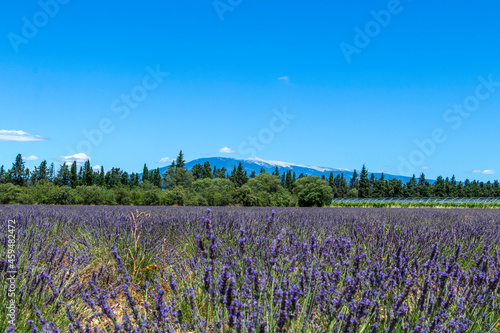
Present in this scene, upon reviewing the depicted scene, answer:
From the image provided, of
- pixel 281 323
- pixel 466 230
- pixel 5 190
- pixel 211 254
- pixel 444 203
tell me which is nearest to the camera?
pixel 281 323

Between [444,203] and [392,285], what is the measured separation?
4120 cm

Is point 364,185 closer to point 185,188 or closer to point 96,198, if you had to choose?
point 185,188

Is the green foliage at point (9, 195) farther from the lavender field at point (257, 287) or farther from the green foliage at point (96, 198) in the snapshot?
the lavender field at point (257, 287)

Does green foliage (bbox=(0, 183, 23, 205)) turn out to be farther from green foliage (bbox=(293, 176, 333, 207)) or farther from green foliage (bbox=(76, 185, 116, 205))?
green foliage (bbox=(293, 176, 333, 207))

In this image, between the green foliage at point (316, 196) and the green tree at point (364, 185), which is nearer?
the green foliage at point (316, 196)

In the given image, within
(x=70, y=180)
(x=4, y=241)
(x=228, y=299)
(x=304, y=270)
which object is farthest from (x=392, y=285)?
(x=70, y=180)

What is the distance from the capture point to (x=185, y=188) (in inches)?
2248

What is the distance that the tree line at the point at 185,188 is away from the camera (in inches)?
1121

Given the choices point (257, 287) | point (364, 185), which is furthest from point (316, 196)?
point (257, 287)

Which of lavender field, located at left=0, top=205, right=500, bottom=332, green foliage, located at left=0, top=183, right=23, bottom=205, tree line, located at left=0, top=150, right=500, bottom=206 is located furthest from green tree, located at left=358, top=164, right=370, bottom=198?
lavender field, located at left=0, top=205, right=500, bottom=332

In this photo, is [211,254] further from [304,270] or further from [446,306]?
[446,306]

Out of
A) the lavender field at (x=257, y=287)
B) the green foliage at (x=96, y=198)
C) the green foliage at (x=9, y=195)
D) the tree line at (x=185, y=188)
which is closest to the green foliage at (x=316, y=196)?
the tree line at (x=185, y=188)

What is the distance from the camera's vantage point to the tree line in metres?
28.5

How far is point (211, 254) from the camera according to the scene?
1759mm
